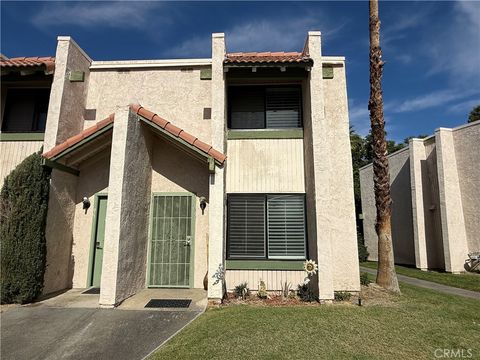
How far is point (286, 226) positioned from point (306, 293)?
177 cm

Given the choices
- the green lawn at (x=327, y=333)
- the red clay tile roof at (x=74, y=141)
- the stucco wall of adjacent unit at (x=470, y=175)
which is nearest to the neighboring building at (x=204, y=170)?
the red clay tile roof at (x=74, y=141)

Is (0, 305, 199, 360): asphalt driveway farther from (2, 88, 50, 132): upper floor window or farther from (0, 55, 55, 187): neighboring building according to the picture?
(2, 88, 50, 132): upper floor window

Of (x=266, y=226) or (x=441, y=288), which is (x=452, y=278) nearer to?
(x=441, y=288)

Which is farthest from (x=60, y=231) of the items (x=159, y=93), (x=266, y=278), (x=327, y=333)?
(x=327, y=333)

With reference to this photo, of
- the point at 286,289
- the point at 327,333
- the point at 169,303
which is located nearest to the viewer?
the point at 327,333

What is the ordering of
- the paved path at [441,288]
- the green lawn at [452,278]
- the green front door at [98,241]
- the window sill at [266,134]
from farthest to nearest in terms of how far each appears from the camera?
1. the green lawn at [452,278]
2. the paved path at [441,288]
3. the window sill at [266,134]
4. the green front door at [98,241]

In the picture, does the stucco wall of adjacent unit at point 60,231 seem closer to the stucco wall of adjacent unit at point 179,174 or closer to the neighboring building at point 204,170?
the neighboring building at point 204,170

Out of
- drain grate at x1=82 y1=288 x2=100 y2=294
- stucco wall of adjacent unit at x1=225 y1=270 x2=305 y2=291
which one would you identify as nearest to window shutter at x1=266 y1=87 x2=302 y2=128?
stucco wall of adjacent unit at x1=225 y1=270 x2=305 y2=291

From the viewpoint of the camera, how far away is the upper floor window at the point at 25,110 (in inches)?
343

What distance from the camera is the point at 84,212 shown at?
Answer: 825 centimetres

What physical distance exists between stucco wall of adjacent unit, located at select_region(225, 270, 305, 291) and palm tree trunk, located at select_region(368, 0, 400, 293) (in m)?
2.73

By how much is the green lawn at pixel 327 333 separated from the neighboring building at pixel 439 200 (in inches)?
317

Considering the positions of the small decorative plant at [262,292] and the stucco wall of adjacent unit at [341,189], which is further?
the stucco wall of adjacent unit at [341,189]

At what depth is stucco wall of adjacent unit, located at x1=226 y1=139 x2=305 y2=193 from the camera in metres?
8.20
